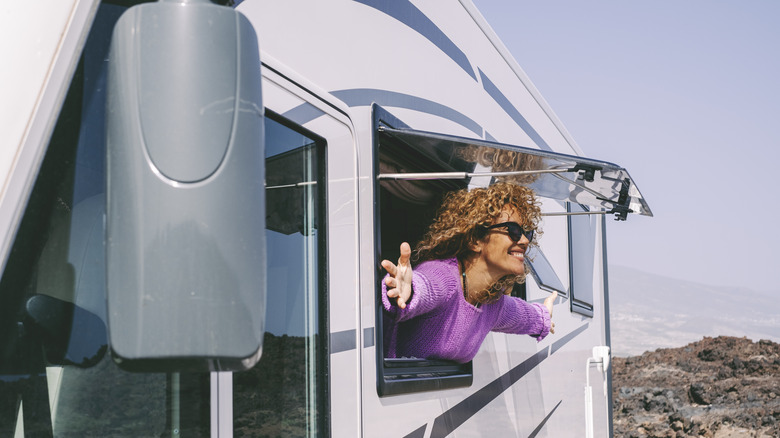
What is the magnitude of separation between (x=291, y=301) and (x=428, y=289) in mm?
730

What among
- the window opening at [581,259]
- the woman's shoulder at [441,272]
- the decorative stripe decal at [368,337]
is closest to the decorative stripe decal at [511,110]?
the window opening at [581,259]

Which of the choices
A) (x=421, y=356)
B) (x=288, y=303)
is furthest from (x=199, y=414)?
(x=421, y=356)

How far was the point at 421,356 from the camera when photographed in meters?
2.41

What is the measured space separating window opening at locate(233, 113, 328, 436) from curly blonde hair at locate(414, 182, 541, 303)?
0.91 m

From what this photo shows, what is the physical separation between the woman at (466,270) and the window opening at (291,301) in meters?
0.57

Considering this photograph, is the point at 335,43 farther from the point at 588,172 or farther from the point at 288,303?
the point at 588,172

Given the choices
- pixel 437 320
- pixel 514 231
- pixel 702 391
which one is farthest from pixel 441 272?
pixel 702 391

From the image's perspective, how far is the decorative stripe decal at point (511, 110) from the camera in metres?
3.25

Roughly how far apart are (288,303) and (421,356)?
89 cm

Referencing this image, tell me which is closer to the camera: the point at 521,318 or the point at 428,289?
the point at 428,289

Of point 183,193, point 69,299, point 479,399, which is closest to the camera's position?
point 183,193

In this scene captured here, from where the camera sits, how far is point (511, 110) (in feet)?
12.1

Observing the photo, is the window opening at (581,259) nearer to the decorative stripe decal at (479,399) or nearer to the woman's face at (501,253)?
the decorative stripe decal at (479,399)

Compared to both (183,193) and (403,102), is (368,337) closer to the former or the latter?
(403,102)
